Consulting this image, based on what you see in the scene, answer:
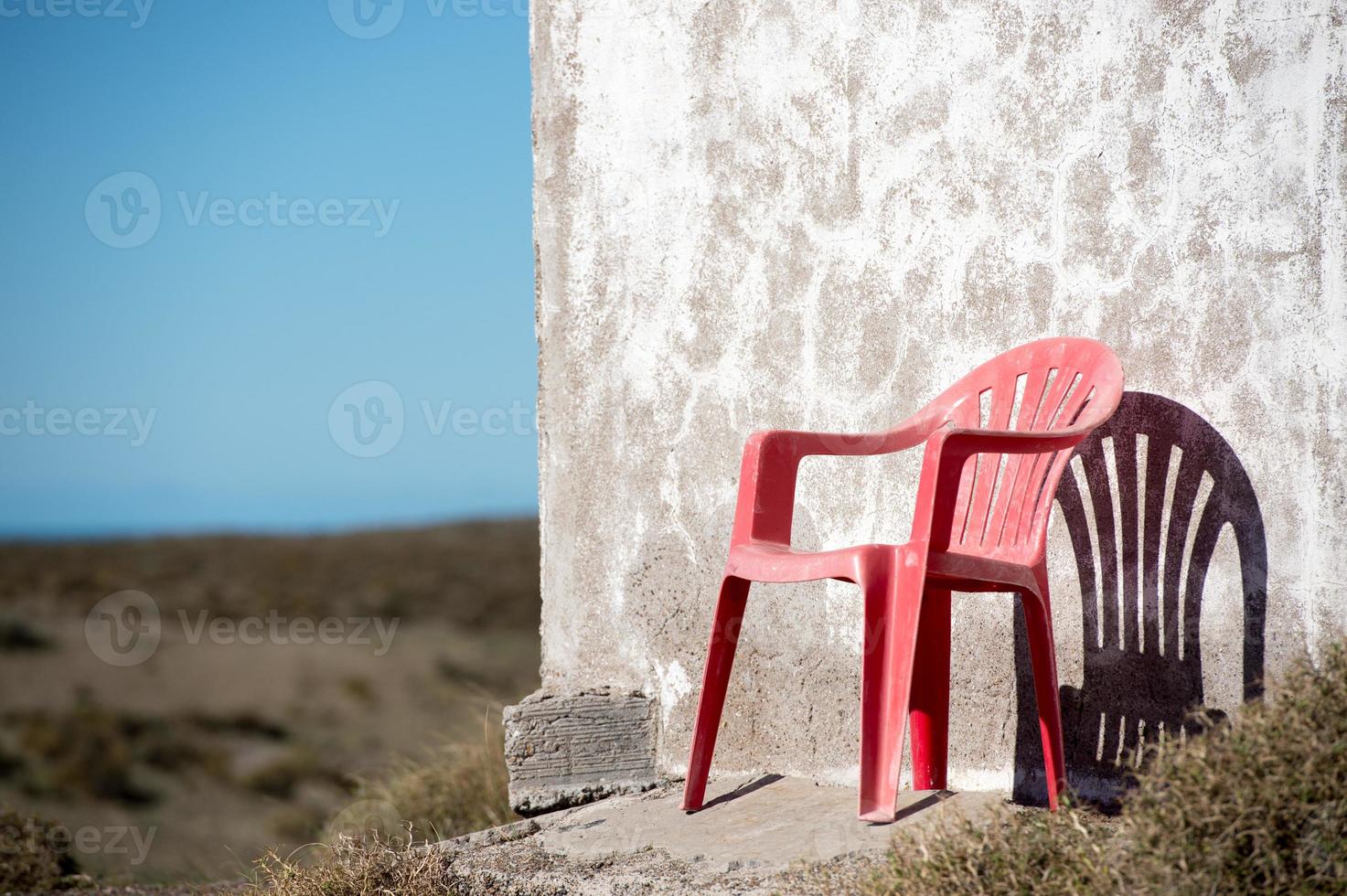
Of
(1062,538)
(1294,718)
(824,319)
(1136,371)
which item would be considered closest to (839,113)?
(824,319)

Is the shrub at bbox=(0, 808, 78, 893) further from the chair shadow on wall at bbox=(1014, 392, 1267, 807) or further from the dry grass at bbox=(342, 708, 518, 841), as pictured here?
the chair shadow on wall at bbox=(1014, 392, 1267, 807)

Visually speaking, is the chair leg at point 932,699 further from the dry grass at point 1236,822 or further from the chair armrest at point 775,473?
the dry grass at point 1236,822

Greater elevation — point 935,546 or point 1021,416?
point 1021,416

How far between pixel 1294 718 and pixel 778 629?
1.72m

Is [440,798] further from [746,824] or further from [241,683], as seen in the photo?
[241,683]

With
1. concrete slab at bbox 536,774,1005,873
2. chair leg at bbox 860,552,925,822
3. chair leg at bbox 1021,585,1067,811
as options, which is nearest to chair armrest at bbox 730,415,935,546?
chair leg at bbox 860,552,925,822

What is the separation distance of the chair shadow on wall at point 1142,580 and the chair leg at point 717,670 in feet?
2.54

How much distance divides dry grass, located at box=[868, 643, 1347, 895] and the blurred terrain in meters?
3.19

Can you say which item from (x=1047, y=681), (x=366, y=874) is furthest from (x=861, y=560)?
(x=366, y=874)

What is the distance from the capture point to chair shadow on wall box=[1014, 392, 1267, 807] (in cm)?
280

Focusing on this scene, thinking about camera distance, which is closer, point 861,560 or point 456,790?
point 861,560

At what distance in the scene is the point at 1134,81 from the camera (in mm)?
2932

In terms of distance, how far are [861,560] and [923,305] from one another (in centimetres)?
101

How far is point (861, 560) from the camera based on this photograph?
96.5 inches
